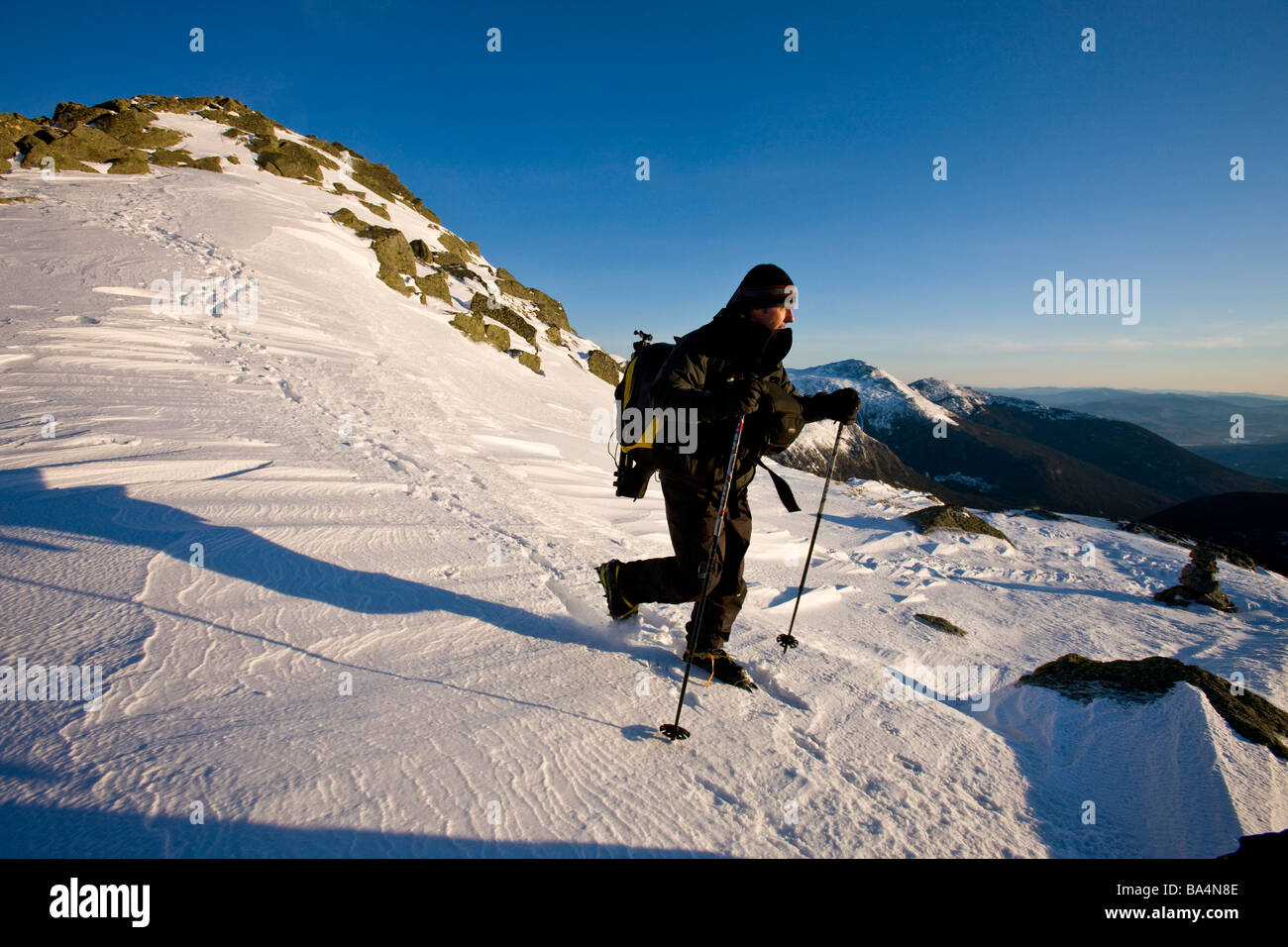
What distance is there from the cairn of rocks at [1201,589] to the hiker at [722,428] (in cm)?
853

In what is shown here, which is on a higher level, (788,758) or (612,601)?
(612,601)

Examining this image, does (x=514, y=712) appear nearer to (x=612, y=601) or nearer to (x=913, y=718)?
(x=612, y=601)

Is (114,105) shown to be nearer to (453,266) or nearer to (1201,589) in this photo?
(453,266)

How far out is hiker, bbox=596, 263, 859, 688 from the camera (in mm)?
2971

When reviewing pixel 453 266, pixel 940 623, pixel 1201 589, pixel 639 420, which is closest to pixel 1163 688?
pixel 940 623

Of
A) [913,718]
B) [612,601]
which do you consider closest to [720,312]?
[612,601]

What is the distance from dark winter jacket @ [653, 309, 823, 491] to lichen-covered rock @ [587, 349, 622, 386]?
25.2 meters

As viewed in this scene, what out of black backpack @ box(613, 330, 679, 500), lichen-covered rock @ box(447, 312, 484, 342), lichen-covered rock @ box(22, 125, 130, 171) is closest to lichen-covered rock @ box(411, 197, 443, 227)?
lichen-covered rock @ box(22, 125, 130, 171)

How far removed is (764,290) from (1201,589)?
387 inches

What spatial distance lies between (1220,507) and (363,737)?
339ft

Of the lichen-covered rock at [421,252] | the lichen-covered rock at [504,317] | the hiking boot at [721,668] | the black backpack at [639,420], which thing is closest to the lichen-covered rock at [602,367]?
the lichen-covered rock at [504,317]

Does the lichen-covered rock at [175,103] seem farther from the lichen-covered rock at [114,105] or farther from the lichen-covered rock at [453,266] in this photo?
A: the lichen-covered rock at [453,266]

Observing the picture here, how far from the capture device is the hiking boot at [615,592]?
3537 millimetres
